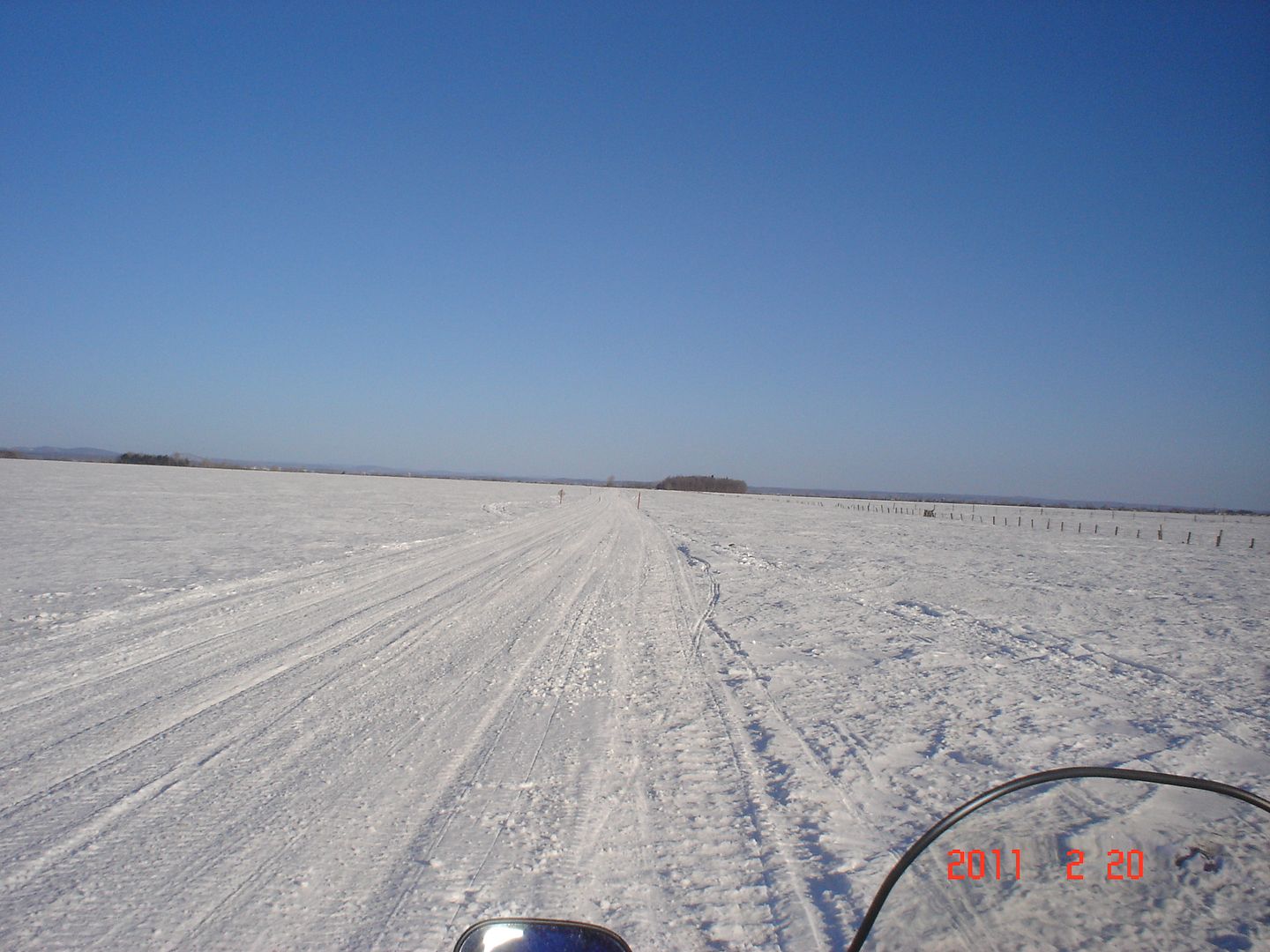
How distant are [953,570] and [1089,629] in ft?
17.3

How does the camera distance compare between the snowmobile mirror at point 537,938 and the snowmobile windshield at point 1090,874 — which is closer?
the snowmobile windshield at point 1090,874

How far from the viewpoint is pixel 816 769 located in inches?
154

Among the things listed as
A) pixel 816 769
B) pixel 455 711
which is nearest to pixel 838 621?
pixel 816 769

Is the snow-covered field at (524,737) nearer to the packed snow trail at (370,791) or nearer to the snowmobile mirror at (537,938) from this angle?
the packed snow trail at (370,791)

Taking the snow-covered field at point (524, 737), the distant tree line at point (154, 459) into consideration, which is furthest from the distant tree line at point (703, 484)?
the snow-covered field at point (524, 737)

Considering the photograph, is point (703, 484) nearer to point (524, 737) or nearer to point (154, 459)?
point (154, 459)

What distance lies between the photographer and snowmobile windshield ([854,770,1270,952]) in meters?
1.40

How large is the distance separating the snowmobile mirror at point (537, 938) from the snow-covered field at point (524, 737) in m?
0.66
